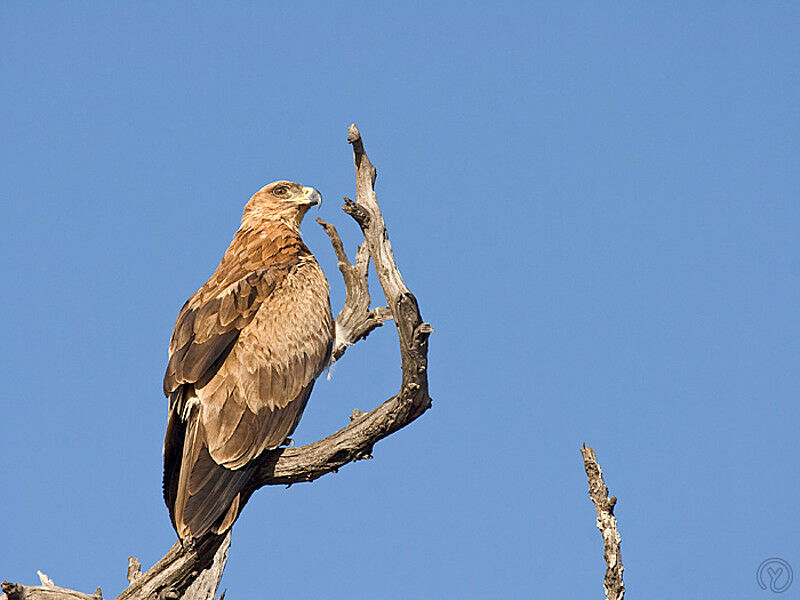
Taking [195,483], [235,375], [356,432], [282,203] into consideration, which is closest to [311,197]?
[282,203]

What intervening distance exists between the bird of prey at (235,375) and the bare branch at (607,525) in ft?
7.67

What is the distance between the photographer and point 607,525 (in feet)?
19.0

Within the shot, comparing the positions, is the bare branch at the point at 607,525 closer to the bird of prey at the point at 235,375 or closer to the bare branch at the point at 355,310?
the bird of prey at the point at 235,375

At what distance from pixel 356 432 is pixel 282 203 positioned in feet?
11.3

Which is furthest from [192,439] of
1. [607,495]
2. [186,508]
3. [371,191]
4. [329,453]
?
[607,495]

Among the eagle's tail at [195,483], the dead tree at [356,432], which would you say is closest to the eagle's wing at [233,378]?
the eagle's tail at [195,483]

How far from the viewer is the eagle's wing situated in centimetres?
655

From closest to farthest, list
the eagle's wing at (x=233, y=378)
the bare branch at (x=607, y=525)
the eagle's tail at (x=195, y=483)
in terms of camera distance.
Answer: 1. the bare branch at (x=607, y=525)
2. the eagle's tail at (x=195, y=483)
3. the eagle's wing at (x=233, y=378)

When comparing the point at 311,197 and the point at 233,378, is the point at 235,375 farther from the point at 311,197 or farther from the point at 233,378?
Result: the point at 311,197

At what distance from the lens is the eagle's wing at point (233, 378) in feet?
21.5

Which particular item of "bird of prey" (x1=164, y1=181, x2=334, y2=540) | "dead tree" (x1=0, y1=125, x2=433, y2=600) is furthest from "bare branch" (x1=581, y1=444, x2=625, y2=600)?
"bird of prey" (x1=164, y1=181, x2=334, y2=540)

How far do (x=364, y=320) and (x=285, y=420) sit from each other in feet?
6.58

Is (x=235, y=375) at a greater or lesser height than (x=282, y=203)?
lesser

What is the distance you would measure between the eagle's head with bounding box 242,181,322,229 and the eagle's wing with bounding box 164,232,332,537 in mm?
1238
